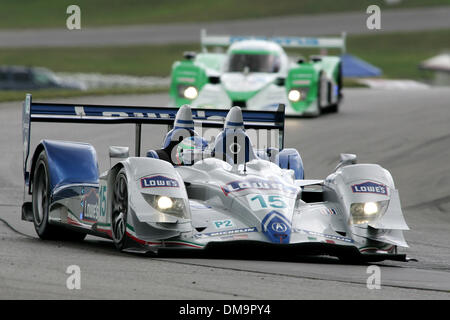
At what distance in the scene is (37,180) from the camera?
1048cm

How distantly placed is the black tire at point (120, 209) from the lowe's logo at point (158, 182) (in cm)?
26

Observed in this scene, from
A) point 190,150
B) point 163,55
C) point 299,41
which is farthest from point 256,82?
point 163,55

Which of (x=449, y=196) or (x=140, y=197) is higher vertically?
(x=140, y=197)

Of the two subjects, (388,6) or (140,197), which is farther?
(388,6)

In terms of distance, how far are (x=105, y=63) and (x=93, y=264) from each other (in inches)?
1825

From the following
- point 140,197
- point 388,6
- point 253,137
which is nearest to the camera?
point 140,197

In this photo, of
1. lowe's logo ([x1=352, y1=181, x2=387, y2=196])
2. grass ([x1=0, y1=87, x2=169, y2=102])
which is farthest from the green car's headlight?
lowe's logo ([x1=352, y1=181, x2=387, y2=196])

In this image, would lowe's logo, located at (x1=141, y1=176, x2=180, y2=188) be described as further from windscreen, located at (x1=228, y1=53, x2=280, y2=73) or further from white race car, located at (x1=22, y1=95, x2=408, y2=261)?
windscreen, located at (x1=228, y1=53, x2=280, y2=73)

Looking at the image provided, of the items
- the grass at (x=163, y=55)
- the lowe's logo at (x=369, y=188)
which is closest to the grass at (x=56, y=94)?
the lowe's logo at (x=369, y=188)

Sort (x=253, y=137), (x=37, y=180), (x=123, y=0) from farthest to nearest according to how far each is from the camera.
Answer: (x=123, y=0), (x=253, y=137), (x=37, y=180)

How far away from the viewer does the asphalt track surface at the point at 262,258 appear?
22.3ft

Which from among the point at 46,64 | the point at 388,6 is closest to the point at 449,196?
the point at 46,64

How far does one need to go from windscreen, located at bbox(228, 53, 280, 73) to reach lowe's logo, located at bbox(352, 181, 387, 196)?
572 inches
